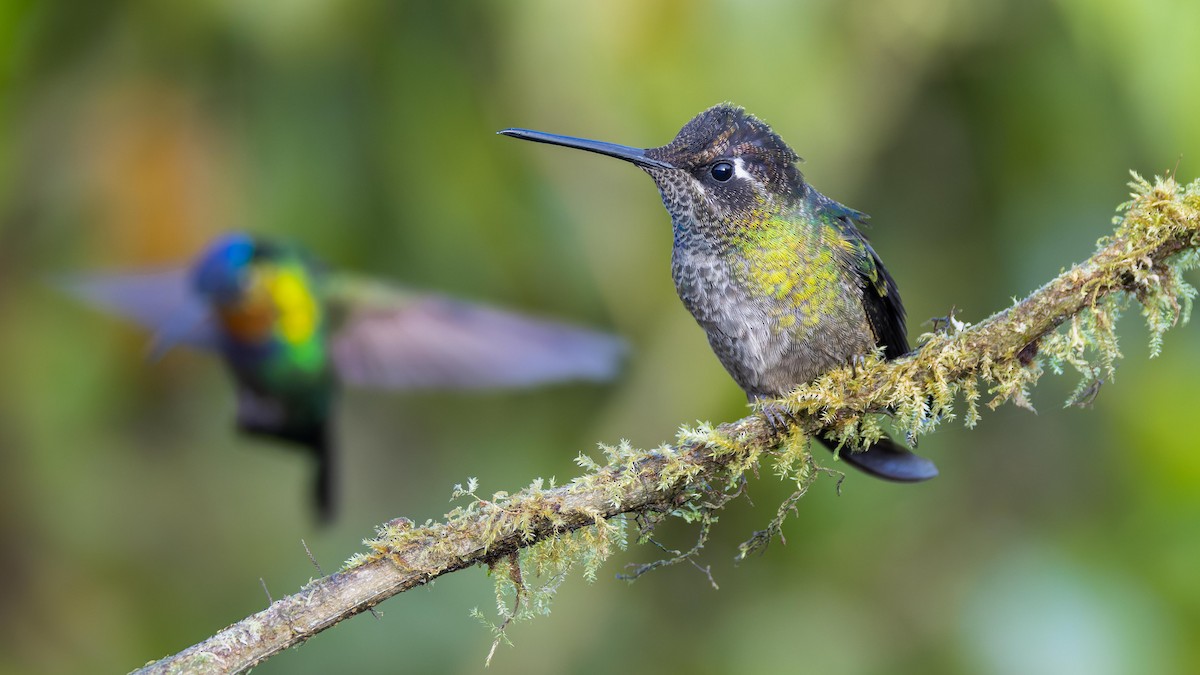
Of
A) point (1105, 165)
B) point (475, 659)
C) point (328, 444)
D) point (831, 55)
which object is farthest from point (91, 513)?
point (1105, 165)

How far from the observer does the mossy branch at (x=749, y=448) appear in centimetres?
179

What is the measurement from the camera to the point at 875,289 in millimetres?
2715

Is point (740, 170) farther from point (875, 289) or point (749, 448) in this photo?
point (749, 448)

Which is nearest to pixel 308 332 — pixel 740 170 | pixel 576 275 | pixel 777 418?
pixel 576 275

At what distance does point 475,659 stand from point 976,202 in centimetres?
227

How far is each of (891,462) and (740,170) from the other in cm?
71

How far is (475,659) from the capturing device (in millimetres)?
4246

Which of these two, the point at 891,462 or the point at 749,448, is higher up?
the point at 891,462

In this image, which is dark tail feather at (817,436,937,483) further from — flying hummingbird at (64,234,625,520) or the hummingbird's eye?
flying hummingbird at (64,234,625,520)

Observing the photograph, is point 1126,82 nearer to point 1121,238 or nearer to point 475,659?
point 1121,238

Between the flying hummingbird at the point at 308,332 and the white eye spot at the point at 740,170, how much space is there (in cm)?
95

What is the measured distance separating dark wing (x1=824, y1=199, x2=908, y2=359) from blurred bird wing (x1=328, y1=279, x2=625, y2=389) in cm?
83

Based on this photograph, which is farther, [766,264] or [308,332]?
[308,332]

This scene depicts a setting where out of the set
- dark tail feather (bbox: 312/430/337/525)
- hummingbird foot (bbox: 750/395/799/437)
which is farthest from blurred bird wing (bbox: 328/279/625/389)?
hummingbird foot (bbox: 750/395/799/437)
